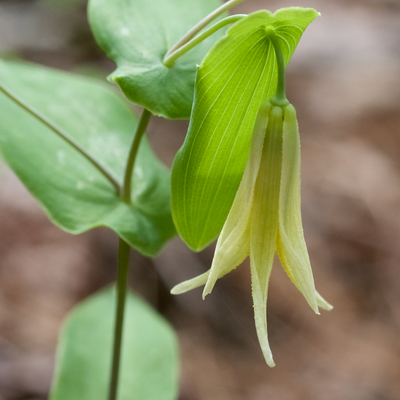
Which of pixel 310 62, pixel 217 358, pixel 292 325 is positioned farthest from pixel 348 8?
pixel 217 358

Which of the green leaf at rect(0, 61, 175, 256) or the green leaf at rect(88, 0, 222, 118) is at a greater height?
the green leaf at rect(88, 0, 222, 118)

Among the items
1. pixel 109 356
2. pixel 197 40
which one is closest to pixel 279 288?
pixel 109 356

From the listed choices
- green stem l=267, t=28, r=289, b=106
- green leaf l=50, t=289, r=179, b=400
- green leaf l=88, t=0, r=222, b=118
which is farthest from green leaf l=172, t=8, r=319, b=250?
green leaf l=50, t=289, r=179, b=400

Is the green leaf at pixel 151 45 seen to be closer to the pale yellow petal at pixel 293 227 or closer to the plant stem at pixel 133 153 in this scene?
the plant stem at pixel 133 153

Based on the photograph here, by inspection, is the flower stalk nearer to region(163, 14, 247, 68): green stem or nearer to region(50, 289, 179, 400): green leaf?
region(163, 14, 247, 68): green stem

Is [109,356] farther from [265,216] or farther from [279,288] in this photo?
[265,216]
